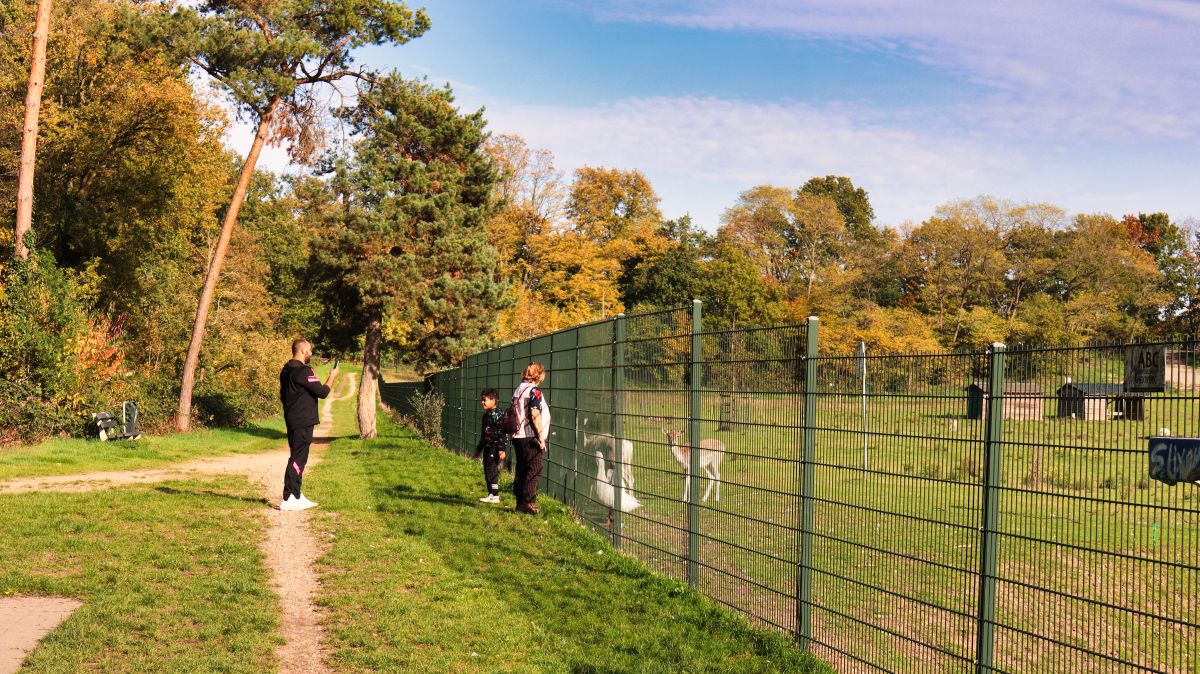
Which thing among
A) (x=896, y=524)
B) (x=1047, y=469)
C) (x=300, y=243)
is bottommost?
(x=896, y=524)

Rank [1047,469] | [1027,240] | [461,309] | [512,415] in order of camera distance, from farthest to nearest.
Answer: [1027,240] → [461,309] → [512,415] → [1047,469]

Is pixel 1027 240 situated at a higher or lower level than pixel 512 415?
higher

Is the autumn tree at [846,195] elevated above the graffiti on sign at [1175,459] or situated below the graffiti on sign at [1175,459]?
above

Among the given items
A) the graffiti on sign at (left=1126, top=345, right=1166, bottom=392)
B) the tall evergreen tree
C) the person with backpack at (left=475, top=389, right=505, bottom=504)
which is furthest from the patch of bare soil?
the tall evergreen tree

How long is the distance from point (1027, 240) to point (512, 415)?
2384 inches

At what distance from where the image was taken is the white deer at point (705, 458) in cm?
724

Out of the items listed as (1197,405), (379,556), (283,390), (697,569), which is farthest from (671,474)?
(283,390)

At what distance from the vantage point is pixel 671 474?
26.2 feet

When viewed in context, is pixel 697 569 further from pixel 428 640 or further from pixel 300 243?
pixel 300 243

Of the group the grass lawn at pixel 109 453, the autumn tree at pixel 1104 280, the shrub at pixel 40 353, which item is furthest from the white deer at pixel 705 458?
the autumn tree at pixel 1104 280

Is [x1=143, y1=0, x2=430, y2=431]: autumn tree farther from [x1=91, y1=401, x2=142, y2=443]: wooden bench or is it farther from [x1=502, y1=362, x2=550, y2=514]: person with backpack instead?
[x1=502, y1=362, x2=550, y2=514]: person with backpack

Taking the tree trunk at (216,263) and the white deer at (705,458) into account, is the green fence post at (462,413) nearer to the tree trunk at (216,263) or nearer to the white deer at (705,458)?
the tree trunk at (216,263)

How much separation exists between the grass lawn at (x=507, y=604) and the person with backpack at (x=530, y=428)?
0.42 meters

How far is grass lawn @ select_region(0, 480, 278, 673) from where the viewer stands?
19.4 ft
